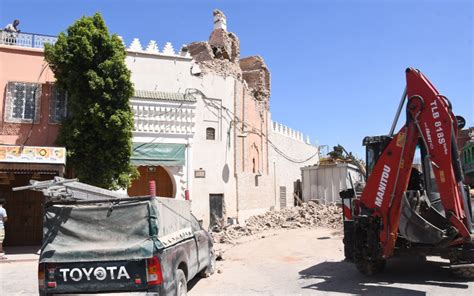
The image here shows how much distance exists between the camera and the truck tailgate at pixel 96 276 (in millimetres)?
5902

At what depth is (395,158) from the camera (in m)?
7.82

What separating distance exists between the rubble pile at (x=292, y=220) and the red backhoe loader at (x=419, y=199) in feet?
31.1

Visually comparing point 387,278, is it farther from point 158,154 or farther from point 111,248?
point 158,154

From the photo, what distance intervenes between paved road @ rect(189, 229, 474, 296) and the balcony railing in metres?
11.1

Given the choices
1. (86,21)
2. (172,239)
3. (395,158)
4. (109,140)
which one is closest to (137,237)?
(172,239)

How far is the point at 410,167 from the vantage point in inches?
302

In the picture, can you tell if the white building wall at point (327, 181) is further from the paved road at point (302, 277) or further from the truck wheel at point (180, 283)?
the truck wheel at point (180, 283)

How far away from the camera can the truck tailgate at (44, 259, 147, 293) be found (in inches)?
232

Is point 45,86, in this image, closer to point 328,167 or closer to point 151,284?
point 151,284

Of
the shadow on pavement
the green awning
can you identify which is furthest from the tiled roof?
the shadow on pavement

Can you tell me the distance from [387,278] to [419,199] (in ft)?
5.94

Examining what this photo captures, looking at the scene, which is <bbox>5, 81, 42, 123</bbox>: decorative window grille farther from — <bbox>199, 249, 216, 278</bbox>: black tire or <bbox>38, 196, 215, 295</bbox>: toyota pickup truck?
<bbox>38, 196, 215, 295</bbox>: toyota pickup truck

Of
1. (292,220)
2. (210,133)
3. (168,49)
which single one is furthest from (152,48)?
(292,220)

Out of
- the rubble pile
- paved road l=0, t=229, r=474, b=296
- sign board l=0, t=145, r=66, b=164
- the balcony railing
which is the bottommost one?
paved road l=0, t=229, r=474, b=296
